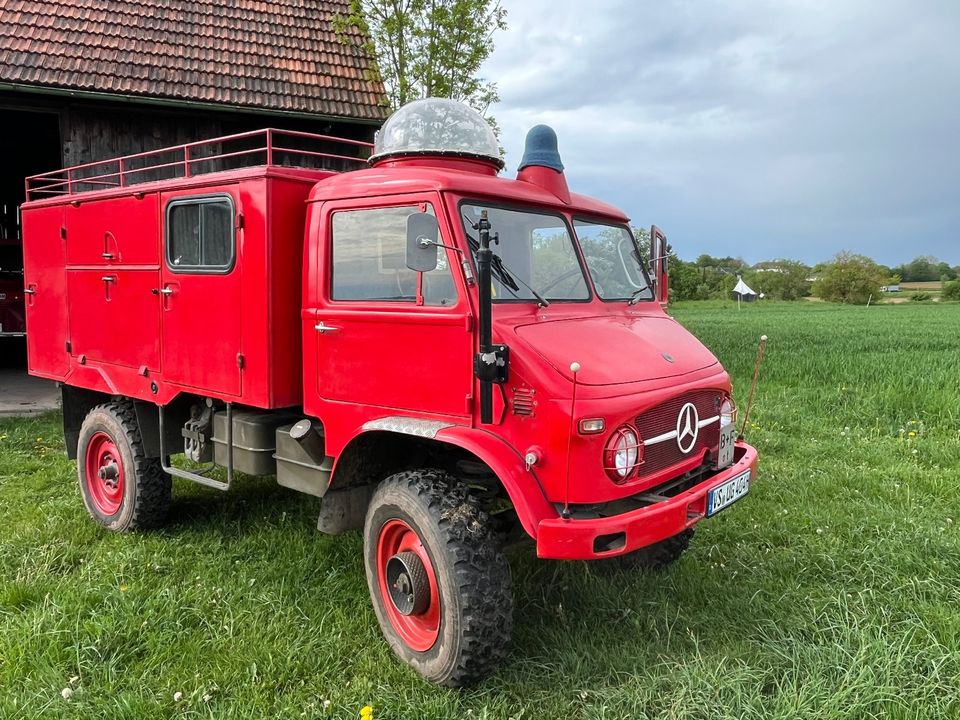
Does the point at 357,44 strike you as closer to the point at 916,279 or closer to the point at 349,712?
the point at 349,712

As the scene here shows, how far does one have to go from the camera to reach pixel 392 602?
3.58 metres

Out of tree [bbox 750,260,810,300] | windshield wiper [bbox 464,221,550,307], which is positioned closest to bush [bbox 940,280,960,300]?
tree [bbox 750,260,810,300]

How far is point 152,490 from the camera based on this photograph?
504 cm

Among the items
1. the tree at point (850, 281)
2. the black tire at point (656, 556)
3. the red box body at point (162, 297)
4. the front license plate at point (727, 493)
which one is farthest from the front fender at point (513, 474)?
the tree at point (850, 281)

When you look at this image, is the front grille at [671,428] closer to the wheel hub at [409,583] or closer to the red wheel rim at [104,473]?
the wheel hub at [409,583]

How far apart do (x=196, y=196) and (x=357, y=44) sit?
915cm

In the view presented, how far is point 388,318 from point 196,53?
9803 mm

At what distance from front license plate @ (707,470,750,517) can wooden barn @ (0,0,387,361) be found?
9494mm

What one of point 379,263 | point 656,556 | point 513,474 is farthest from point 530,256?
point 656,556

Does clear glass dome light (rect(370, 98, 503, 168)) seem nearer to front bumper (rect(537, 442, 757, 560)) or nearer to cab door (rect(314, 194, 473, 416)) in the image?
cab door (rect(314, 194, 473, 416))

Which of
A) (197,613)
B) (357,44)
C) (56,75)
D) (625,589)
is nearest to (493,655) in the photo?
(625,589)

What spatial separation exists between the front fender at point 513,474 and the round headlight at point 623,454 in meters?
0.32

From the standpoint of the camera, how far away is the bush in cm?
6212

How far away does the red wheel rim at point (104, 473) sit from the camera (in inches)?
209
